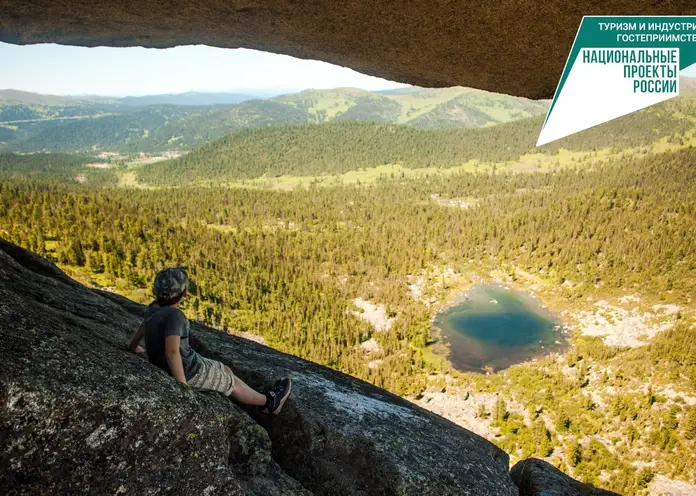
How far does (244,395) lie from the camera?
7750 millimetres

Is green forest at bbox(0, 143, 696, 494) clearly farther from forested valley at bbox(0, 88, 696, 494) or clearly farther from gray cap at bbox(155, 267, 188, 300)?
gray cap at bbox(155, 267, 188, 300)

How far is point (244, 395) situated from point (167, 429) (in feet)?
7.78

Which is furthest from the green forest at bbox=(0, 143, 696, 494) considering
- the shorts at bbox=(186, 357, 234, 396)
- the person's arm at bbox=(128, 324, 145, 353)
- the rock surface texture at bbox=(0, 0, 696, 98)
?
the person's arm at bbox=(128, 324, 145, 353)

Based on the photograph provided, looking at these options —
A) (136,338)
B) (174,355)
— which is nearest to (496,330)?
(136,338)

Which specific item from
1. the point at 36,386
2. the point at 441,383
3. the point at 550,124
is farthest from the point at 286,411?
the point at 441,383

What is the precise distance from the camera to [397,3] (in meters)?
10.8

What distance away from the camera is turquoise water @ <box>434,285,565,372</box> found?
211 ft

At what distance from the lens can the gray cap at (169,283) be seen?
652cm

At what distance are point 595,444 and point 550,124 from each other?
38.2 meters

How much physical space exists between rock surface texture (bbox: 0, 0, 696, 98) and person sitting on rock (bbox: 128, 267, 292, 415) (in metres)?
8.63

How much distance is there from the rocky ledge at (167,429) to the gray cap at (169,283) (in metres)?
1.02

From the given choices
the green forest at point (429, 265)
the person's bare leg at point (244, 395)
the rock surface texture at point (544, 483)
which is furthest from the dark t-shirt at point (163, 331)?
the green forest at point (429, 265)

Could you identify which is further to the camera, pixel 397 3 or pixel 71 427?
pixel 397 3

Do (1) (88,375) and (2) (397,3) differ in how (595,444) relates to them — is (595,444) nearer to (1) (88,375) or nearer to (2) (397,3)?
(2) (397,3)
